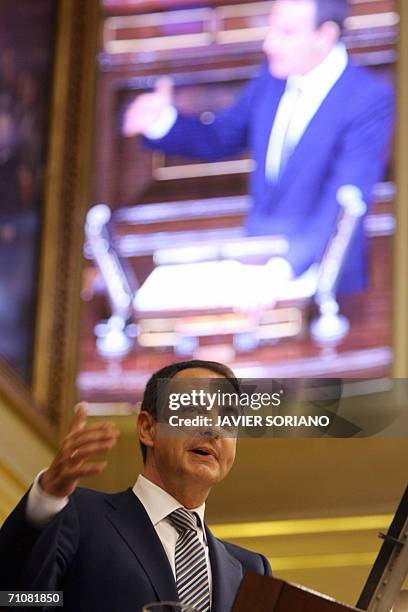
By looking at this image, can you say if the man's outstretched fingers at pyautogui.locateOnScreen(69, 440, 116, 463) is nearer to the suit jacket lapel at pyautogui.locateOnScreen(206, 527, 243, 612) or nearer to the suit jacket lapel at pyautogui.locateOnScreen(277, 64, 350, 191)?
the suit jacket lapel at pyautogui.locateOnScreen(206, 527, 243, 612)

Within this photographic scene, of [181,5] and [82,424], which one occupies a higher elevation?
[181,5]

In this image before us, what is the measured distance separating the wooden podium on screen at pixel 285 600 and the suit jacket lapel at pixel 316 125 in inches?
141

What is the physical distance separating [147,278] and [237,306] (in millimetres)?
438

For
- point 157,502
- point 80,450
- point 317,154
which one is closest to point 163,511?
point 157,502

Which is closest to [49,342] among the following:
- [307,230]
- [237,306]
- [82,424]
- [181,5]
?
[237,306]

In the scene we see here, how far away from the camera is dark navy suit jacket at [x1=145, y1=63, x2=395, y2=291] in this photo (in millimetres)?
4824

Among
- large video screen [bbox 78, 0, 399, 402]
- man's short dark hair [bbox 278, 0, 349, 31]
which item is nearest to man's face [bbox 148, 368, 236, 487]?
large video screen [bbox 78, 0, 399, 402]

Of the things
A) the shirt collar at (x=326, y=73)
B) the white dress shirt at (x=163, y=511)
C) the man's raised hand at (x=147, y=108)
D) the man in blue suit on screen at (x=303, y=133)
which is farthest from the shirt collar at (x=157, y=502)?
the man's raised hand at (x=147, y=108)

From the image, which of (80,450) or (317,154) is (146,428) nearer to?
(80,450)

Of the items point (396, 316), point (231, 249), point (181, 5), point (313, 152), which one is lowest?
point (396, 316)

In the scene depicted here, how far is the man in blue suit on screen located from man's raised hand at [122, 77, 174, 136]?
63mm

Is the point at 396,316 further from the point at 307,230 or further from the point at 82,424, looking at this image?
the point at 82,424

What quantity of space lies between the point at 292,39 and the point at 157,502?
357cm

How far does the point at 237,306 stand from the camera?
490 centimetres
